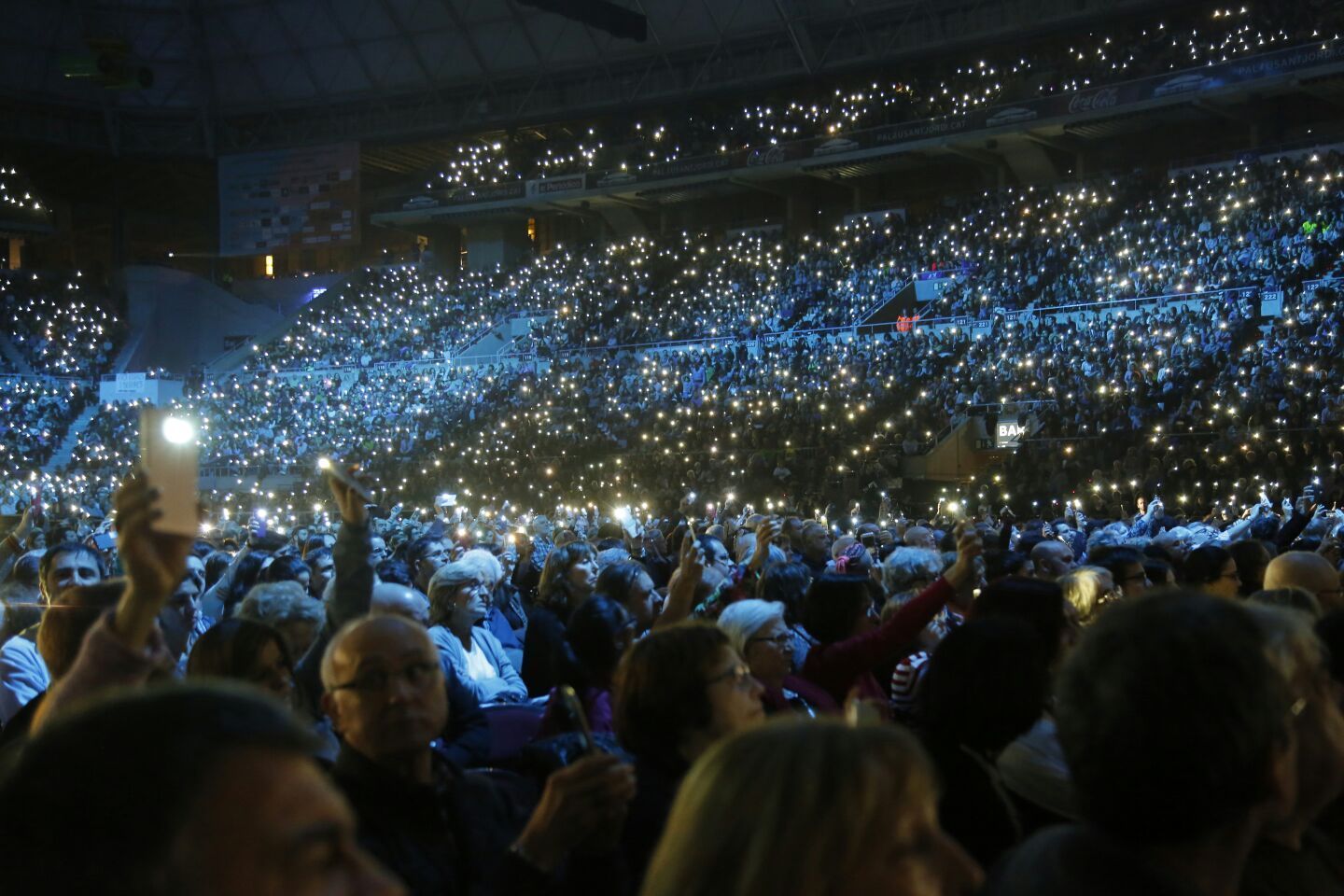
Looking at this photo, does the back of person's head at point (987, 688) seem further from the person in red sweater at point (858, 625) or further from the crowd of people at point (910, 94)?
the crowd of people at point (910, 94)

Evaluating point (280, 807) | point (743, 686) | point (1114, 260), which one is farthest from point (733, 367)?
point (280, 807)

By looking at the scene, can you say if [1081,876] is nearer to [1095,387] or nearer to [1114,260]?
[1095,387]

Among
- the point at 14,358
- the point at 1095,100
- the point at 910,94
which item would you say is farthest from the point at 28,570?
the point at 14,358

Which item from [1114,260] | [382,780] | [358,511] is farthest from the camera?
[1114,260]

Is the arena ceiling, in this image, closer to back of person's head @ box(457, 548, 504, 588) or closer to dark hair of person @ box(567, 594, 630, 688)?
back of person's head @ box(457, 548, 504, 588)

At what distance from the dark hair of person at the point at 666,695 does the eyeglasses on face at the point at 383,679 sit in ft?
1.55

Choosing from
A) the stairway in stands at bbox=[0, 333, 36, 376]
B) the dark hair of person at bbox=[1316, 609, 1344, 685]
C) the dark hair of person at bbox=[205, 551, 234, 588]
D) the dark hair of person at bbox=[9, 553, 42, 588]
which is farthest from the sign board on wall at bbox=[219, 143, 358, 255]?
the dark hair of person at bbox=[1316, 609, 1344, 685]

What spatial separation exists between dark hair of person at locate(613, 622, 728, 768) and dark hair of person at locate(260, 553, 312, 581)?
12.1 feet

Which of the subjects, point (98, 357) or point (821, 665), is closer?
point (821, 665)

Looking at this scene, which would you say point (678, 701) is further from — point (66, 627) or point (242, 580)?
point (242, 580)

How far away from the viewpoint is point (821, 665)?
13.9 feet

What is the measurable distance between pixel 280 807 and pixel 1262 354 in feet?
54.4

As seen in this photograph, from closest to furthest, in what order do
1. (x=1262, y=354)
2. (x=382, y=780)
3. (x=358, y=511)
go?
1. (x=382, y=780)
2. (x=358, y=511)
3. (x=1262, y=354)

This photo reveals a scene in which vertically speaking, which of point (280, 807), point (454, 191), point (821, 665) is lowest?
point (821, 665)
